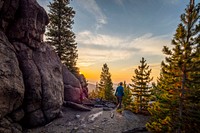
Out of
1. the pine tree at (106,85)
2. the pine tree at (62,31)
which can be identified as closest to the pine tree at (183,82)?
the pine tree at (62,31)

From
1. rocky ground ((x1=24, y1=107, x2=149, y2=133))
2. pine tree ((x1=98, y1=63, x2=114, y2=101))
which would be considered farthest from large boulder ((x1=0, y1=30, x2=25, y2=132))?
pine tree ((x1=98, y1=63, x2=114, y2=101))

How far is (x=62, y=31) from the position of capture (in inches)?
1032

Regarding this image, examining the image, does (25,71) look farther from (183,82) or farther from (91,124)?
(183,82)

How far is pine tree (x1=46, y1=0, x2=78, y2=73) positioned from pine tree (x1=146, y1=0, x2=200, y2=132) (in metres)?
18.8

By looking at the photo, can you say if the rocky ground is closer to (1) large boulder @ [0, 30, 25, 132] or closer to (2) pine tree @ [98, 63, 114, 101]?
(1) large boulder @ [0, 30, 25, 132]

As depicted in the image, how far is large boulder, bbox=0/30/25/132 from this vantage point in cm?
1041

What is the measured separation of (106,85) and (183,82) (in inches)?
1108

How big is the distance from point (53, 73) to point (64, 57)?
10386 mm

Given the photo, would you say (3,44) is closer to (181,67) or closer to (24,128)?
(24,128)

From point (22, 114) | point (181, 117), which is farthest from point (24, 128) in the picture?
point (181, 117)

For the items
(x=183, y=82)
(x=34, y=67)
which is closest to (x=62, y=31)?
(x=34, y=67)

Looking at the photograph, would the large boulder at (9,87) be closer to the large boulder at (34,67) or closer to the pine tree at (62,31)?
the large boulder at (34,67)

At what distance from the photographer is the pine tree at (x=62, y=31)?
85.0 ft

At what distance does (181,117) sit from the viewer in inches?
440
